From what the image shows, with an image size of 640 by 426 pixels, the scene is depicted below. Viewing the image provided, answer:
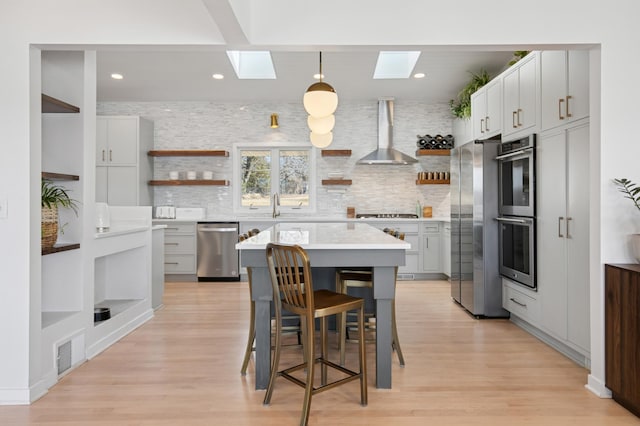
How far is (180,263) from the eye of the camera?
6.53m

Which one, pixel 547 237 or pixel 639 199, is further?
pixel 547 237

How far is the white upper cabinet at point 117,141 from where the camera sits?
6465mm

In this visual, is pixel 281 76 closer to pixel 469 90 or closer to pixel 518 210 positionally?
pixel 469 90

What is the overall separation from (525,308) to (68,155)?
12.0 ft

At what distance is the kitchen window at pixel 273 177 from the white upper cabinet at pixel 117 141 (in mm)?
1493

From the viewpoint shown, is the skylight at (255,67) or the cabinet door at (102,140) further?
the cabinet door at (102,140)

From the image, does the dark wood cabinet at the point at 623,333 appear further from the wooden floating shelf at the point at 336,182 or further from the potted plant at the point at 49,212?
the wooden floating shelf at the point at 336,182

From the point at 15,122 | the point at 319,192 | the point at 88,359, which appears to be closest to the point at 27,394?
the point at 88,359

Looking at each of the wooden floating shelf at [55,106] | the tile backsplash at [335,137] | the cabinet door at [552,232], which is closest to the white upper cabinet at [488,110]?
the cabinet door at [552,232]

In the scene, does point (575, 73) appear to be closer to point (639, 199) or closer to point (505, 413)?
point (639, 199)

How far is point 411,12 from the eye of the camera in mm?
2627

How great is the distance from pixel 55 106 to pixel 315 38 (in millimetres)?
1679

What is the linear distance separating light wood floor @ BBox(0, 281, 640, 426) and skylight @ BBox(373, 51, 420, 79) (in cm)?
348

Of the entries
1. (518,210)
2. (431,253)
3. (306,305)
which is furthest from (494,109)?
(306,305)
